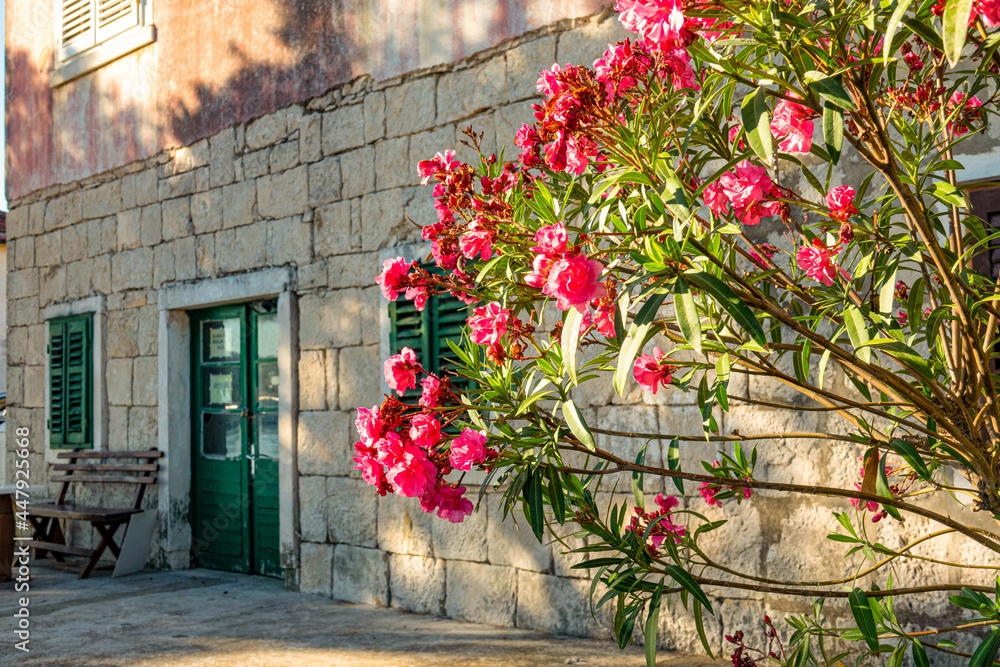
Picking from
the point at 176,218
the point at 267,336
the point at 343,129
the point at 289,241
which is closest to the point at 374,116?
the point at 343,129

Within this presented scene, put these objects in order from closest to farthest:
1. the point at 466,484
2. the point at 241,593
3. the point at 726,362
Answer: the point at 726,362, the point at 466,484, the point at 241,593

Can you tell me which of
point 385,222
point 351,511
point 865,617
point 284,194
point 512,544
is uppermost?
point 284,194

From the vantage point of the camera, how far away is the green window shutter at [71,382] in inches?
287

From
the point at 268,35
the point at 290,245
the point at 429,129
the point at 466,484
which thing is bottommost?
the point at 466,484

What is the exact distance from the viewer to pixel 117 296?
714cm

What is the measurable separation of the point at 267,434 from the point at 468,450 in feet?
15.0

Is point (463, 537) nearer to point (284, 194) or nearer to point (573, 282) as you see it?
point (284, 194)

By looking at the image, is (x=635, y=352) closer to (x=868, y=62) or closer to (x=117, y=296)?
(x=868, y=62)

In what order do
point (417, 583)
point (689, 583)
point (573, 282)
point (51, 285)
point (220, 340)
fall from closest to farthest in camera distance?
point (573, 282)
point (689, 583)
point (417, 583)
point (220, 340)
point (51, 285)

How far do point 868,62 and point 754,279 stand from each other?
1.63 ft

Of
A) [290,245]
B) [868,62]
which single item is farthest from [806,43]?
[290,245]

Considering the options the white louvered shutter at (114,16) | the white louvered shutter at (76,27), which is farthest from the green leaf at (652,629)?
the white louvered shutter at (76,27)

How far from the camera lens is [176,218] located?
21.9 ft

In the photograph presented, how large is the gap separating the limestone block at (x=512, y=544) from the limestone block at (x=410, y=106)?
2028 millimetres
